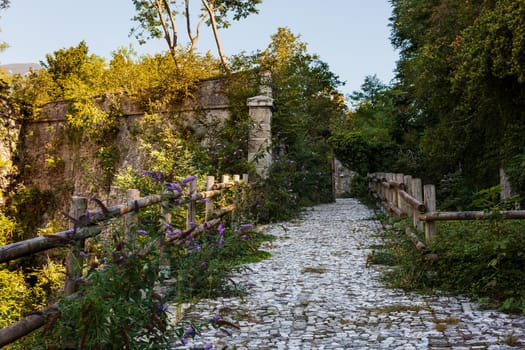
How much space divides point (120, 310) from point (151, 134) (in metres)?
10.0

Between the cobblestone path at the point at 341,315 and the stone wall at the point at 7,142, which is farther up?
the stone wall at the point at 7,142

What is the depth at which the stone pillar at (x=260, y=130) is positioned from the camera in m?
11.8

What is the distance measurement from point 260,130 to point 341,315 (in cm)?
776

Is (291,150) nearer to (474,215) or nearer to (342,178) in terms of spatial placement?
(474,215)

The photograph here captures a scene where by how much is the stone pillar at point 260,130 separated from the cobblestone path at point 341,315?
16.6ft

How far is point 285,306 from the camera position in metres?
4.72

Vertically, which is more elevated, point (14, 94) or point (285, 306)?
point (14, 94)

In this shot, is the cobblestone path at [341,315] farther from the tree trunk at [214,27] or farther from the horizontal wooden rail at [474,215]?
the tree trunk at [214,27]

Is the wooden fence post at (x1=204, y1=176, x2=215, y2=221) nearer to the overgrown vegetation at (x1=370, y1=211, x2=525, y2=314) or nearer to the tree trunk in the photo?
the overgrown vegetation at (x1=370, y1=211, x2=525, y2=314)

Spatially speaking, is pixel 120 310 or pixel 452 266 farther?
pixel 452 266

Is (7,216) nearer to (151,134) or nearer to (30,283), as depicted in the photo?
(30,283)

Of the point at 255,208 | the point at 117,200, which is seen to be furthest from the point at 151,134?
the point at 255,208

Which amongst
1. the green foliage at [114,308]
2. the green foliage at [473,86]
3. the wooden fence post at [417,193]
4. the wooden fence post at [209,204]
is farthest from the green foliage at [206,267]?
the green foliage at [473,86]

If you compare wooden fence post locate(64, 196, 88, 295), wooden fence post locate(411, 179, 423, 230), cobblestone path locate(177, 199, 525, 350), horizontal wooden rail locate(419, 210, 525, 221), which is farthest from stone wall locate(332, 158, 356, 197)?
wooden fence post locate(64, 196, 88, 295)
